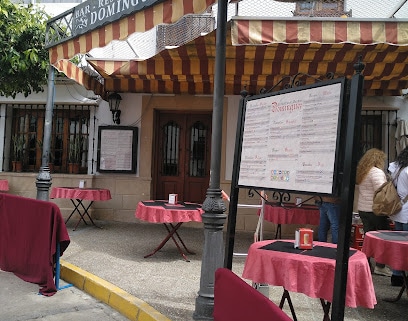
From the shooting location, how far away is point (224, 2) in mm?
3480

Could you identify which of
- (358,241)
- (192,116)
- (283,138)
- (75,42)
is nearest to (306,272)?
(283,138)

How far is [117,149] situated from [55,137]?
1697mm

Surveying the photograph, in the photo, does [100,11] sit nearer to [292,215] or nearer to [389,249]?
[292,215]

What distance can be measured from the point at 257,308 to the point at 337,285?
761 millimetres

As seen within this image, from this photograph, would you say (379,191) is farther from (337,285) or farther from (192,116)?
(192,116)

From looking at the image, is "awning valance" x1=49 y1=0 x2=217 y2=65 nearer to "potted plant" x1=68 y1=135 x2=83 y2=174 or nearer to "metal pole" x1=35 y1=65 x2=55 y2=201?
"metal pole" x1=35 y1=65 x2=55 y2=201

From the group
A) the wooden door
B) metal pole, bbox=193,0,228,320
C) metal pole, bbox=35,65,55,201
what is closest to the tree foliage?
metal pole, bbox=35,65,55,201

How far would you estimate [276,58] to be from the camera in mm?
6492

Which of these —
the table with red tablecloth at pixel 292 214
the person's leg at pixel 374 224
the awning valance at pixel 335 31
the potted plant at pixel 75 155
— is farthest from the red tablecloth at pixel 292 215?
the potted plant at pixel 75 155

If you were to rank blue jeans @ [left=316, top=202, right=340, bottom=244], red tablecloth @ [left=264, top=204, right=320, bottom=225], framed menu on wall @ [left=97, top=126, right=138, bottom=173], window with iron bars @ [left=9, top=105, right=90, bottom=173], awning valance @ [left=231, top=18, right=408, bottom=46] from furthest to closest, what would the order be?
window with iron bars @ [left=9, top=105, right=90, bottom=173] → framed menu on wall @ [left=97, top=126, right=138, bottom=173] → red tablecloth @ [left=264, top=204, right=320, bottom=225] → blue jeans @ [left=316, top=202, right=340, bottom=244] → awning valance @ [left=231, top=18, right=408, bottom=46]

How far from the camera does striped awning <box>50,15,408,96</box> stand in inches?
192

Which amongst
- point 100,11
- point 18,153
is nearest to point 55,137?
point 18,153

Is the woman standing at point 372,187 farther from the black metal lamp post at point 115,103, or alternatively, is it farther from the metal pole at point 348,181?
the black metal lamp post at point 115,103

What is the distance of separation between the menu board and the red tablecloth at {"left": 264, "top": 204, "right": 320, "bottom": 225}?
12.7 ft
